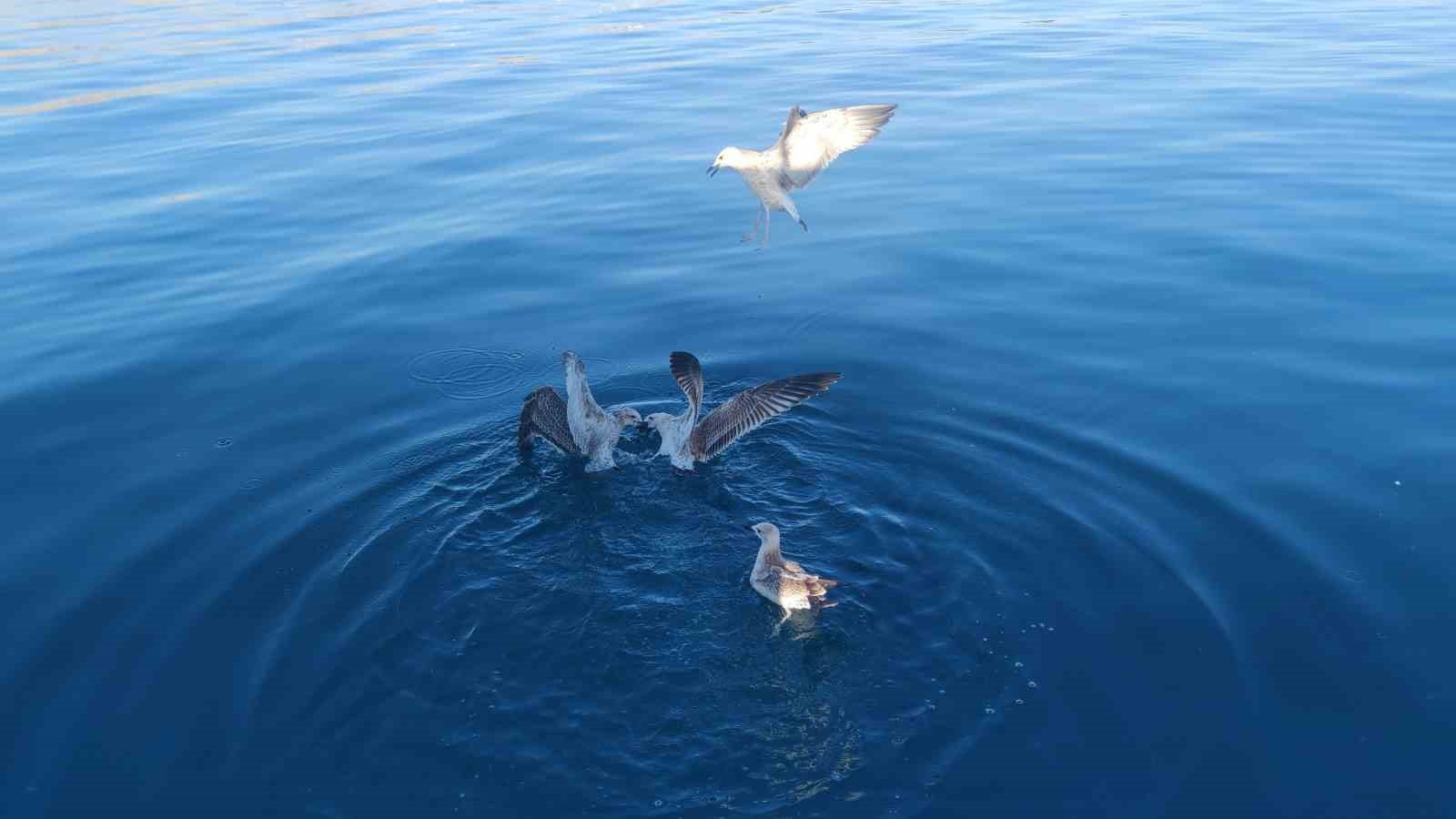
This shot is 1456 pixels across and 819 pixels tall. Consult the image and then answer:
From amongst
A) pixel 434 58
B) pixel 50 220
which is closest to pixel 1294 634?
pixel 50 220

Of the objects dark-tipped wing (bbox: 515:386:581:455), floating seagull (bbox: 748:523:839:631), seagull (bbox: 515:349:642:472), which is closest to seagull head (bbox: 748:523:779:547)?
floating seagull (bbox: 748:523:839:631)

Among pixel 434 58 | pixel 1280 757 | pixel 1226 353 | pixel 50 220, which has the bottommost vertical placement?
pixel 1280 757

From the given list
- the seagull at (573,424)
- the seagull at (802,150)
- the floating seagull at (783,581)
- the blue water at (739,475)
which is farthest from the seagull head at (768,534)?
the seagull at (802,150)

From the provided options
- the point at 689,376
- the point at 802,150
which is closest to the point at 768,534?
the point at 689,376

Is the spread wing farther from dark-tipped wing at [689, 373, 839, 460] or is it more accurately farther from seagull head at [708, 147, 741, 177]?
dark-tipped wing at [689, 373, 839, 460]

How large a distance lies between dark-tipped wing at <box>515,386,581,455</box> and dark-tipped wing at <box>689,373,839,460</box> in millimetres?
1591

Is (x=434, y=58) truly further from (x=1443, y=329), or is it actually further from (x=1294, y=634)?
(x=1294, y=634)

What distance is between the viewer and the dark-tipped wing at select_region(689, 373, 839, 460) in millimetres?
12969

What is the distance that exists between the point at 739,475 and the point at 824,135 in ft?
14.1

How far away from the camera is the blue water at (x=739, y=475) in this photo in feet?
28.2

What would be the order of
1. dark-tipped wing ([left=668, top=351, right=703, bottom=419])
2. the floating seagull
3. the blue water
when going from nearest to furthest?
the blue water
the floating seagull
dark-tipped wing ([left=668, top=351, right=703, bottom=419])

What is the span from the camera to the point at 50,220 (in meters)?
21.0

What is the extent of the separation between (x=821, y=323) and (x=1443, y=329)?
8684 millimetres

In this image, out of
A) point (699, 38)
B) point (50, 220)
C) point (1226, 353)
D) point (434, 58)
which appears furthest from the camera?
point (699, 38)
